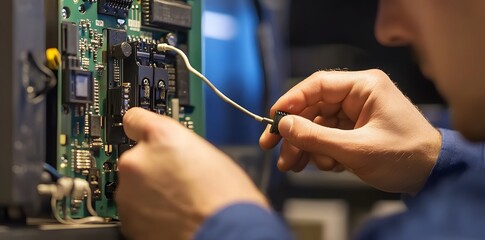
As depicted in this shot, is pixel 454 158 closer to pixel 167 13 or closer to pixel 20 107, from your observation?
pixel 167 13

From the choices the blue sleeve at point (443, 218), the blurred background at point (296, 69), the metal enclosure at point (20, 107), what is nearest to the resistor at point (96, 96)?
the metal enclosure at point (20, 107)

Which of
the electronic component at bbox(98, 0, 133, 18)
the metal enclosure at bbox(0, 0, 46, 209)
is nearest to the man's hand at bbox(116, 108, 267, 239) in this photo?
the metal enclosure at bbox(0, 0, 46, 209)

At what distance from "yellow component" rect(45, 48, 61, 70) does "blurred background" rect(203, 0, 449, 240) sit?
1234 millimetres

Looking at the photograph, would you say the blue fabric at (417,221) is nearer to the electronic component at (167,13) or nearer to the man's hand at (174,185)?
the man's hand at (174,185)

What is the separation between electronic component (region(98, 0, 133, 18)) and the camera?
1.13 meters

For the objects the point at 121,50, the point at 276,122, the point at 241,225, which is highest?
the point at 121,50

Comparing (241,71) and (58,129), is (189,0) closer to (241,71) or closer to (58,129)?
(58,129)

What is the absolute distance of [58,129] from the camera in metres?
1.05

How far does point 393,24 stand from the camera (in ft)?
3.01

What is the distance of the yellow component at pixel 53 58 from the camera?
1.01 m

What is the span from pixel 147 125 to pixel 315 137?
0.33 metres

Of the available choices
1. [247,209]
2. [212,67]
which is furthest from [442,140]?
[212,67]

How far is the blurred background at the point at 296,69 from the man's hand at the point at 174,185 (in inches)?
55.5


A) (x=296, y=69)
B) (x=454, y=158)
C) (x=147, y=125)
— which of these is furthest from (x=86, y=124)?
(x=296, y=69)
